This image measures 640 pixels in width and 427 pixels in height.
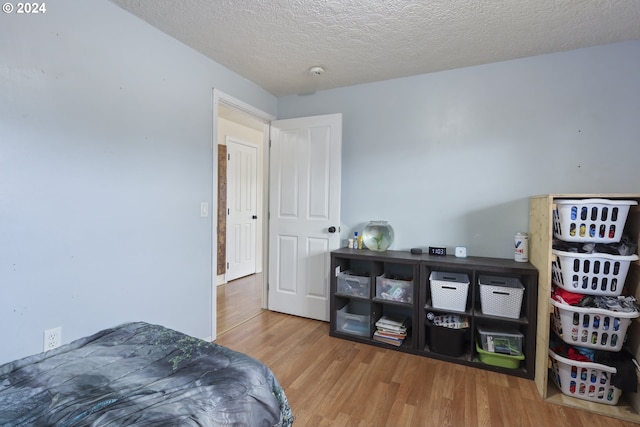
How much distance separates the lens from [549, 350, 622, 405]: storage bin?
175cm

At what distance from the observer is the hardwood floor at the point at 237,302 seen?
2965 millimetres

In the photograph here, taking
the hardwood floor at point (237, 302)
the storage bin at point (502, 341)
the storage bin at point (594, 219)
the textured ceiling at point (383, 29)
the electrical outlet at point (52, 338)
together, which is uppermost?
the textured ceiling at point (383, 29)

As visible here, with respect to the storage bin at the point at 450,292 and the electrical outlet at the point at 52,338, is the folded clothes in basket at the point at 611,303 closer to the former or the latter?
the storage bin at the point at 450,292

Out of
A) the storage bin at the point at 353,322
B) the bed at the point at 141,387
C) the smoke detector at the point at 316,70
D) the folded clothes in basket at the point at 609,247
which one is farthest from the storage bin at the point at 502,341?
the smoke detector at the point at 316,70

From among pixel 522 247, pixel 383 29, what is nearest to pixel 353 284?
pixel 522 247

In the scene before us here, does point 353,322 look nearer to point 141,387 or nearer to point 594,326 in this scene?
point 594,326

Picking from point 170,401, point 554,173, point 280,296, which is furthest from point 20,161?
point 554,173

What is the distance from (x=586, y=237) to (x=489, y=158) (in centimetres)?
94

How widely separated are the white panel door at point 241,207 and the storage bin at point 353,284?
7.37 ft

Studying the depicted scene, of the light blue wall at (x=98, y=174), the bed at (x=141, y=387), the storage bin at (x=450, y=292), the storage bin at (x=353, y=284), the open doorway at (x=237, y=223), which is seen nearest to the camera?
the bed at (x=141, y=387)

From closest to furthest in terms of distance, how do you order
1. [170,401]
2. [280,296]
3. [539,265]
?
1. [170,401]
2. [539,265]
3. [280,296]

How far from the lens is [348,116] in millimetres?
2969

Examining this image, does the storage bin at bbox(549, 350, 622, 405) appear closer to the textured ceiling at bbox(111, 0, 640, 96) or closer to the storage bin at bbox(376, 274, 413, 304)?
the storage bin at bbox(376, 274, 413, 304)

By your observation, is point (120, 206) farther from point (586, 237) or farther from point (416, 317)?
point (586, 237)
